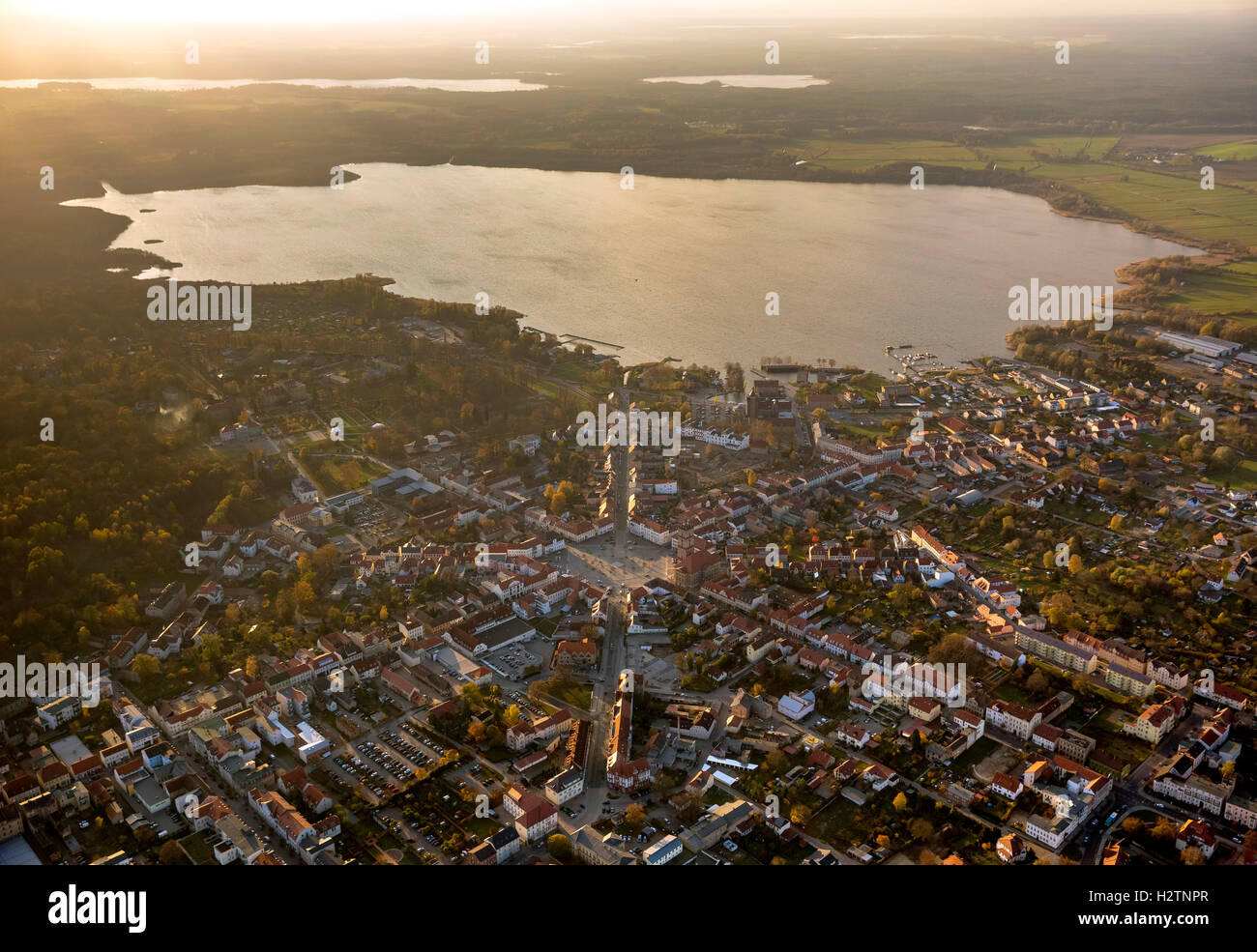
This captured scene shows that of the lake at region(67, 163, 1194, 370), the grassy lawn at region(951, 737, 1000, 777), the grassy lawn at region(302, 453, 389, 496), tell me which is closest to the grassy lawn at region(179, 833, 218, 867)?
the grassy lawn at region(951, 737, 1000, 777)

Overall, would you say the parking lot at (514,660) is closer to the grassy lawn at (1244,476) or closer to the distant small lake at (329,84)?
the grassy lawn at (1244,476)

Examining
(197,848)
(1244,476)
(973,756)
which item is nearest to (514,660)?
(197,848)

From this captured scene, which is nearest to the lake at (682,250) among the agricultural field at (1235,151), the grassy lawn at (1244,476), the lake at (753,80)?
the grassy lawn at (1244,476)

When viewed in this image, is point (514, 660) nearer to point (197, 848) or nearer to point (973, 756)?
point (197, 848)
